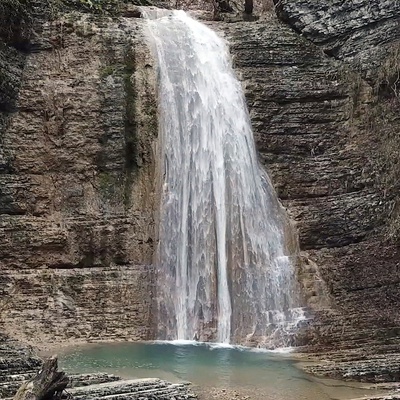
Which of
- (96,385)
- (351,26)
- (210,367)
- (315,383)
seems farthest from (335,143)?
(96,385)

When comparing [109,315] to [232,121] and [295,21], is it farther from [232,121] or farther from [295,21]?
[295,21]

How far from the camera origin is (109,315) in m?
13.4

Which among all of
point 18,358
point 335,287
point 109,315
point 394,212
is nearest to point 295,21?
point 394,212

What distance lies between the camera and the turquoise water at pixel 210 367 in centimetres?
833

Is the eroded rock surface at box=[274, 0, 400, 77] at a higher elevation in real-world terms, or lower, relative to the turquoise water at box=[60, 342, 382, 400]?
higher

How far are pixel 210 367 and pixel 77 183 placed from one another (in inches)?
Result: 266

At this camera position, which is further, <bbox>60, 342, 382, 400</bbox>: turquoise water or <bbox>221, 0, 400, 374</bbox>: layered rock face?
<bbox>221, 0, 400, 374</bbox>: layered rock face

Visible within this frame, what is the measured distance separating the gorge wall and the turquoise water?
1496 millimetres

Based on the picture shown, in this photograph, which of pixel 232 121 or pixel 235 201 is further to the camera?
pixel 232 121

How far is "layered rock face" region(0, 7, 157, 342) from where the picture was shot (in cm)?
1339

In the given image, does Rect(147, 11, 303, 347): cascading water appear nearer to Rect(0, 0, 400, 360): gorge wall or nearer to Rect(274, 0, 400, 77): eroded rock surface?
Rect(0, 0, 400, 360): gorge wall

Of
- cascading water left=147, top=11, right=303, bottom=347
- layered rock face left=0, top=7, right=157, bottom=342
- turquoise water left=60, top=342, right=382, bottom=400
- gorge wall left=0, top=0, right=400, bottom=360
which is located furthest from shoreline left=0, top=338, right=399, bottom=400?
layered rock face left=0, top=7, right=157, bottom=342

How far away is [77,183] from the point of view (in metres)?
15.0

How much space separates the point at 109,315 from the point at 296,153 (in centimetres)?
653
